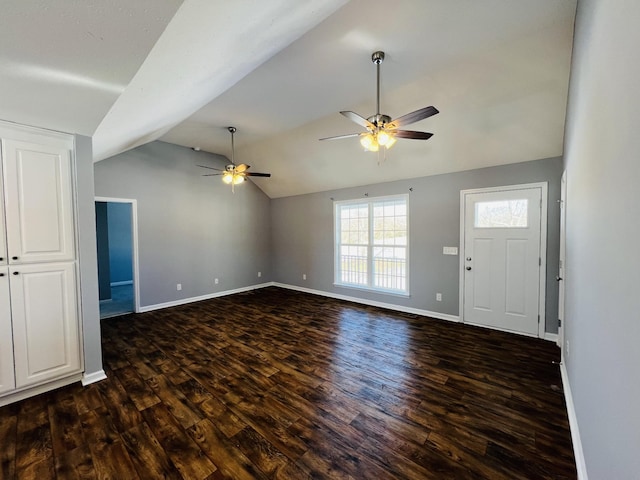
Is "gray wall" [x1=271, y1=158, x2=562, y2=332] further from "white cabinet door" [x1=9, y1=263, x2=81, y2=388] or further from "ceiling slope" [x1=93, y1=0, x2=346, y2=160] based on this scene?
"white cabinet door" [x1=9, y1=263, x2=81, y2=388]

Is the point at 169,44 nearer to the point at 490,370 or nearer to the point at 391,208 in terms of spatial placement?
the point at 490,370

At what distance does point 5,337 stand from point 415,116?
12.8ft

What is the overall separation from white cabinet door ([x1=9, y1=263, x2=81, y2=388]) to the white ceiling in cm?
129

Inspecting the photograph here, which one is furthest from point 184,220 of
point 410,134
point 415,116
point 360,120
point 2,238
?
point 415,116

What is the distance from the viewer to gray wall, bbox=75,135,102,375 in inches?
94.2

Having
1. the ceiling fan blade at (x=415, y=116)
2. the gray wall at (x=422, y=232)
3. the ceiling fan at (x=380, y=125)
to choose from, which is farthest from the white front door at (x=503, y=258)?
the ceiling fan blade at (x=415, y=116)

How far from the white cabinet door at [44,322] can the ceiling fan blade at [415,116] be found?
3.30 meters

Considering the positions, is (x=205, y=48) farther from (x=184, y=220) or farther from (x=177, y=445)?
(x=184, y=220)

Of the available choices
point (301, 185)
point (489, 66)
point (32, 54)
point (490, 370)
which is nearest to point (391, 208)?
point (301, 185)

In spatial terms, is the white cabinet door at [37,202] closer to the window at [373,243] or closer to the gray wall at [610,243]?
the gray wall at [610,243]

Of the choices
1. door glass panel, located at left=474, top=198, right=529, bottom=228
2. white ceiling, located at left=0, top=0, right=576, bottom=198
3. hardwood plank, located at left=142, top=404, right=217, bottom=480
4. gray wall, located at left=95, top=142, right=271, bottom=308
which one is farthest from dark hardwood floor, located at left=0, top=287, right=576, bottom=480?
white ceiling, located at left=0, top=0, right=576, bottom=198

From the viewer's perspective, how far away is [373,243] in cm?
525

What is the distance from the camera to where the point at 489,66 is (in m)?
2.51

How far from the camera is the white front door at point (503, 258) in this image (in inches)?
140
